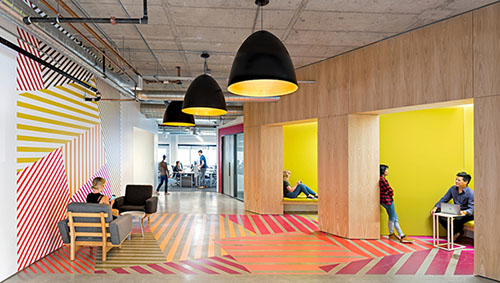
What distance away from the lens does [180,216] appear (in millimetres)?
9008

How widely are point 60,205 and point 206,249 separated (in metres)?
2.68

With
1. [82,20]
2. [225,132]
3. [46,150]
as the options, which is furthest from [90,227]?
[225,132]

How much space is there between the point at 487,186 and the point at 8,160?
6515 millimetres

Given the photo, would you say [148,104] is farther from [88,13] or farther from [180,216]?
[88,13]

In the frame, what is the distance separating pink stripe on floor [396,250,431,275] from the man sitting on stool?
1.02 metres

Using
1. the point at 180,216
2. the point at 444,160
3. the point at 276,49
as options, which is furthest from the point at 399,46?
the point at 180,216

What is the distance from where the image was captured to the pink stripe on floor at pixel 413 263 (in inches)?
194

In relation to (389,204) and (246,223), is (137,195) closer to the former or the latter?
(246,223)

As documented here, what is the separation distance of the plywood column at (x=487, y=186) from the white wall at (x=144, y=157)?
11528 millimetres

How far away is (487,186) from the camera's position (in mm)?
4707

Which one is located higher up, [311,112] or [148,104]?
[148,104]

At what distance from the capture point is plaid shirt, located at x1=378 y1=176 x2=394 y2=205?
666 centimetres

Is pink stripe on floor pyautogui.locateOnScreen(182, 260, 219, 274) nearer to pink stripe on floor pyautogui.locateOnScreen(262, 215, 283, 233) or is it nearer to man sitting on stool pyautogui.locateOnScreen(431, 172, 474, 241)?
pink stripe on floor pyautogui.locateOnScreen(262, 215, 283, 233)

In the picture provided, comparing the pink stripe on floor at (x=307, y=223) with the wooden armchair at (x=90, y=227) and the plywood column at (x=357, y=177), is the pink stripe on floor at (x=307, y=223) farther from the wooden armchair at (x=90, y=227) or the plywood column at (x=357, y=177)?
the wooden armchair at (x=90, y=227)
